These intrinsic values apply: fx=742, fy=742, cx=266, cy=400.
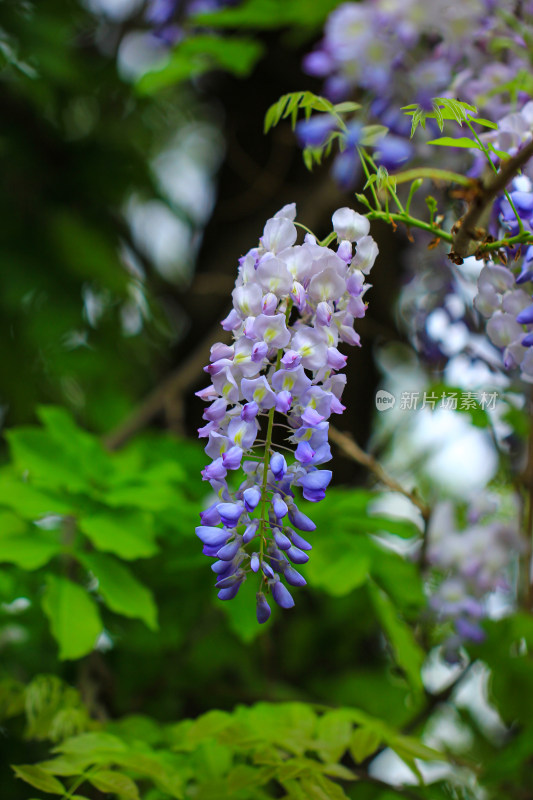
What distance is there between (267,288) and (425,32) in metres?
1.08

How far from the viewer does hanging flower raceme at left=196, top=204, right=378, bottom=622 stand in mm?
729

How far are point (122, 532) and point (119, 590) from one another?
0.09 m

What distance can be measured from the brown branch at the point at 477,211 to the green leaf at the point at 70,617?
2.43ft

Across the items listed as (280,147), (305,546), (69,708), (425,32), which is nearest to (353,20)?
(425,32)

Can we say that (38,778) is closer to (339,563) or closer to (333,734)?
(333,734)

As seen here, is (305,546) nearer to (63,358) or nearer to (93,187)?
(63,358)

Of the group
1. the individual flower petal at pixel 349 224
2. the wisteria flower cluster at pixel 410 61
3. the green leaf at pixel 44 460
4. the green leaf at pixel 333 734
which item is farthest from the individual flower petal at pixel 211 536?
the wisteria flower cluster at pixel 410 61

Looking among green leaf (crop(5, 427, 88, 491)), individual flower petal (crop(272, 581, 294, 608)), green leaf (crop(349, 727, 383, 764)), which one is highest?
individual flower petal (crop(272, 581, 294, 608))

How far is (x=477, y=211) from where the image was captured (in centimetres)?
81

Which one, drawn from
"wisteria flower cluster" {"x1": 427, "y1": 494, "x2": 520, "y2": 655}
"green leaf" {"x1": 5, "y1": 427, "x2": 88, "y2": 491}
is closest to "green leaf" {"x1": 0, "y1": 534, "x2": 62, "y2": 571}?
"green leaf" {"x1": 5, "y1": 427, "x2": 88, "y2": 491}

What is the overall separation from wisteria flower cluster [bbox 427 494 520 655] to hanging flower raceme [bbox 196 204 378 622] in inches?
38.7

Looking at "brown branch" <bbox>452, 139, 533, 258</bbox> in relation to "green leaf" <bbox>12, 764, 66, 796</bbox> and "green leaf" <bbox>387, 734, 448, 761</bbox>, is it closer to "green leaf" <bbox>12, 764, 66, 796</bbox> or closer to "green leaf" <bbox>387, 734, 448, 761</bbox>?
"green leaf" <bbox>387, 734, 448, 761</bbox>

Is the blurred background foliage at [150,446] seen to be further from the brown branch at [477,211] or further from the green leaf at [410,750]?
the brown branch at [477,211]

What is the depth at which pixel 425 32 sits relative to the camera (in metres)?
1.54
